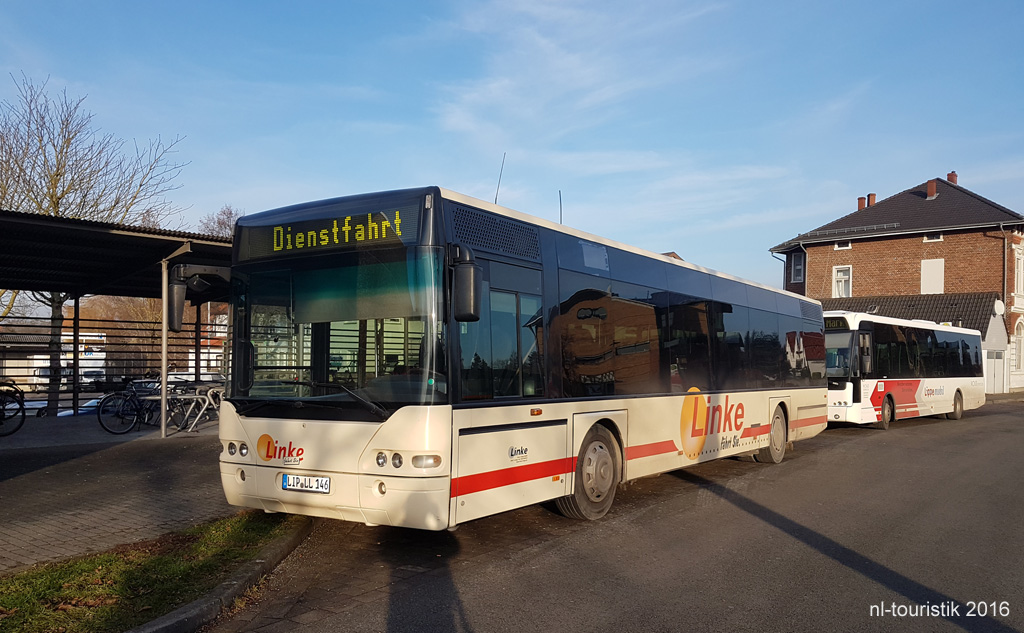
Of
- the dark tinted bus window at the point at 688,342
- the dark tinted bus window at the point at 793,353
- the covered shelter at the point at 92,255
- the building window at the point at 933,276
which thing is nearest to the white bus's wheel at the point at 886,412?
the dark tinted bus window at the point at 793,353

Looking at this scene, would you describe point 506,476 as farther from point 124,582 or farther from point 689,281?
point 689,281

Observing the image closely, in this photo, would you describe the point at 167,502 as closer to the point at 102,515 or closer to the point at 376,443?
the point at 102,515

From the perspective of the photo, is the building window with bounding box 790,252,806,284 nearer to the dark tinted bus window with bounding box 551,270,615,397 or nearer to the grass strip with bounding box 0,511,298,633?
the dark tinted bus window with bounding box 551,270,615,397

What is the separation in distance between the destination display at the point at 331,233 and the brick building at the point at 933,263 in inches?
1570

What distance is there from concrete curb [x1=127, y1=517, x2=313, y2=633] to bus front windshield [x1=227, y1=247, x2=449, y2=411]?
1.16 meters

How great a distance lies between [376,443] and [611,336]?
3.39 metres

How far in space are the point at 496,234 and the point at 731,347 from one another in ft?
19.0

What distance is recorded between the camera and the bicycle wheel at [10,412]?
14.9 metres

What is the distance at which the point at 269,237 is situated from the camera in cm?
736

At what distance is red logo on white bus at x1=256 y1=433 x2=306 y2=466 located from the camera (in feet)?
22.6

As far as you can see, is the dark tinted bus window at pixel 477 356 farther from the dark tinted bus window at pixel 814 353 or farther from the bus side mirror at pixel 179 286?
the dark tinted bus window at pixel 814 353

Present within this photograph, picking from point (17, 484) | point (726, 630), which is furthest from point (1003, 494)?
point (17, 484)

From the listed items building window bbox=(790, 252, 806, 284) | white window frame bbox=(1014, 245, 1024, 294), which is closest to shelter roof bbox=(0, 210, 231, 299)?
building window bbox=(790, 252, 806, 284)

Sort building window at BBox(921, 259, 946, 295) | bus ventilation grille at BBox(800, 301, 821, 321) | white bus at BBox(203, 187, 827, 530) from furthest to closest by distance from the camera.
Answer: building window at BBox(921, 259, 946, 295) → bus ventilation grille at BBox(800, 301, 821, 321) → white bus at BBox(203, 187, 827, 530)
